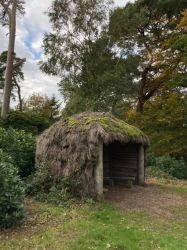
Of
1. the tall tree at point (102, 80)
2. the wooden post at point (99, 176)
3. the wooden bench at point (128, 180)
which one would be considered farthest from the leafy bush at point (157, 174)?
the wooden post at point (99, 176)

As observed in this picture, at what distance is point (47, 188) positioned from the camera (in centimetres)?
730

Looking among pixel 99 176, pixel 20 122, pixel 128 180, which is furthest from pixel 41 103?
pixel 99 176

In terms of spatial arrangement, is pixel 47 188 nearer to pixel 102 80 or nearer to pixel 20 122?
pixel 20 122

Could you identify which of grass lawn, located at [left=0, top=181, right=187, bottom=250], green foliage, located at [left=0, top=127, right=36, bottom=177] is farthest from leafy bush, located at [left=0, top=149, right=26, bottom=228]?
green foliage, located at [left=0, top=127, right=36, bottom=177]

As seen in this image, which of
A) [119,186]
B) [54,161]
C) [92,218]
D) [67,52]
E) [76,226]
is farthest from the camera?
[67,52]

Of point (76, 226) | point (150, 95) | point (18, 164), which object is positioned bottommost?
point (76, 226)

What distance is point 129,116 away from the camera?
18.3 metres

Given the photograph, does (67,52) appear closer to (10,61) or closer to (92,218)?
(10,61)

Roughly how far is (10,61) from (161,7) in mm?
9970

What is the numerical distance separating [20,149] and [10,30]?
1007 centimetres

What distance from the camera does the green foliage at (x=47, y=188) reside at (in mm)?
6738

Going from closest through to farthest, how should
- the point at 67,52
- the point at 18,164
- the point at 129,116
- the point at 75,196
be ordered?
the point at 75,196
the point at 18,164
the point at 67,52
the point at 129,116

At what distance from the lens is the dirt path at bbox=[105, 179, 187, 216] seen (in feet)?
22.5

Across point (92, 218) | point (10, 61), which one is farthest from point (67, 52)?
point (92, 218)
